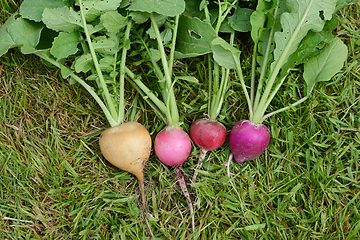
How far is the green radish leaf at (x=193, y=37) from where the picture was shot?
1477 millimetres

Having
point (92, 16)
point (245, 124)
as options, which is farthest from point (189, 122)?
point (92, 16)

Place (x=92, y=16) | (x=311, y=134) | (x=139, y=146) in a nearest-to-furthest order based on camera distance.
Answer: (x=92, y=16), (x=139, y=146), (x=311, y=134)

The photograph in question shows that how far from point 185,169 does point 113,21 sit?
40.3 inches

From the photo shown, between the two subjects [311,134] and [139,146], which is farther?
[311,134]

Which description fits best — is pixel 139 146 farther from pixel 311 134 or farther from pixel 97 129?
pixel 311 134

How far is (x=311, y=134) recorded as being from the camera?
66.1 inches

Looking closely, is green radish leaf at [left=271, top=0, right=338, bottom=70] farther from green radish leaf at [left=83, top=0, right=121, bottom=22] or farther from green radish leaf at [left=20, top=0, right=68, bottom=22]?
green radish leaf at [left=20, top=0, right=68, bottom=22]

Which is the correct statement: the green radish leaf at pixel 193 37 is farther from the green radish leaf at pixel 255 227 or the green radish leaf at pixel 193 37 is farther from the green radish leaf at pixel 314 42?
the green radish leaf at pixel 255 227

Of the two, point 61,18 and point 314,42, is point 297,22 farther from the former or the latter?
point 61,18

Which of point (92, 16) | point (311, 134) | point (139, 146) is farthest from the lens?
point (311, 134)

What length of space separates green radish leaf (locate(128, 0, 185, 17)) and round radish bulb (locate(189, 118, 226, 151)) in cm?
67

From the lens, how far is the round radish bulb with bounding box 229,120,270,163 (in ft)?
5.08

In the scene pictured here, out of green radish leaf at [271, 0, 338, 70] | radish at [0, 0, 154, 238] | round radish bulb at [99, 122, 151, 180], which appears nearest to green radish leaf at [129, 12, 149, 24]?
radish at [0, 0, 154, 238]

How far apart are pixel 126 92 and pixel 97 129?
33 cm
